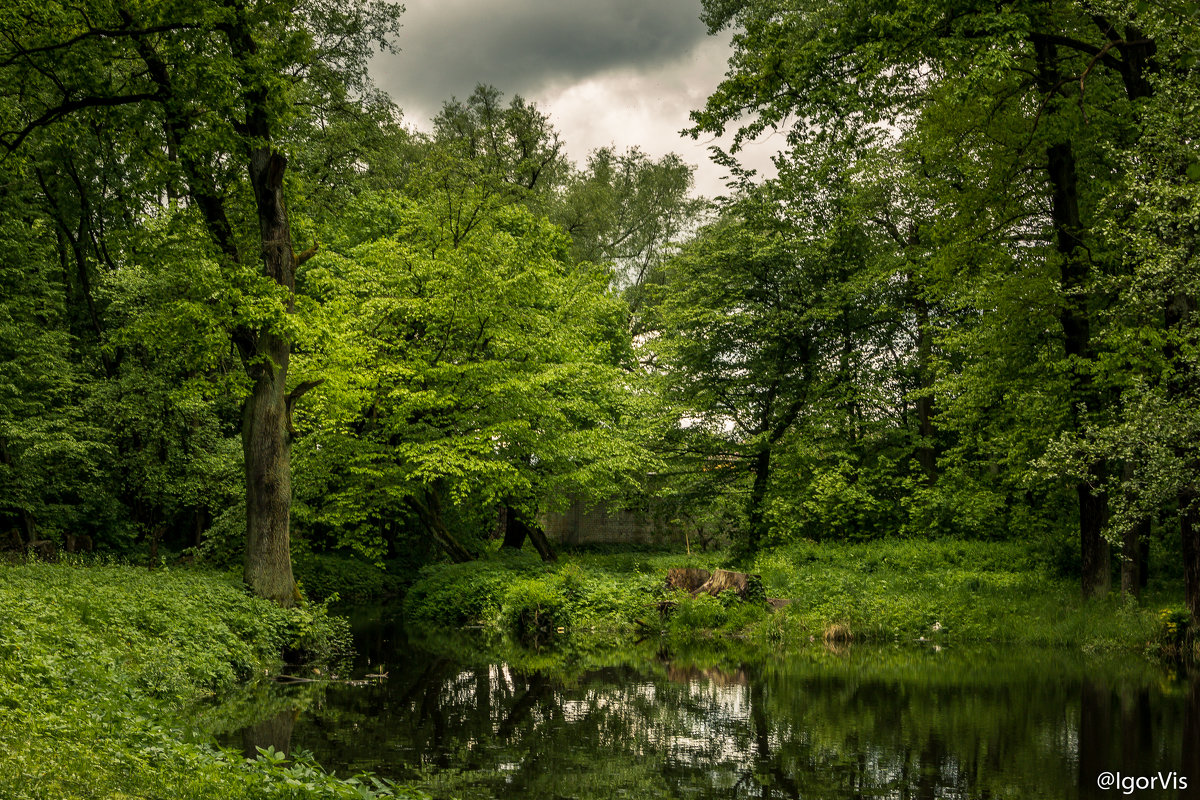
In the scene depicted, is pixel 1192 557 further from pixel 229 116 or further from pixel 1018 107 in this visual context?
pixel 229 116

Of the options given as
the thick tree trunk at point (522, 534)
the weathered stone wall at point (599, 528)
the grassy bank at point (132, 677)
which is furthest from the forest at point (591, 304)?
the weathered stone wall at point (599, 528)

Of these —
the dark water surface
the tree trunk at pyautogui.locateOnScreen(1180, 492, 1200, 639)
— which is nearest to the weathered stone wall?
the dark water surface

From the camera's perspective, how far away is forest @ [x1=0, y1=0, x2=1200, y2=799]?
1064cm

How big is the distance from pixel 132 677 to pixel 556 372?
11735 millimetres

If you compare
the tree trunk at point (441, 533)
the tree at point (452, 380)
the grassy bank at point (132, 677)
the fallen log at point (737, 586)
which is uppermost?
the tree at point (452, 380)

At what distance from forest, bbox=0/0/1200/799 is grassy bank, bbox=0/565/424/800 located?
51mm

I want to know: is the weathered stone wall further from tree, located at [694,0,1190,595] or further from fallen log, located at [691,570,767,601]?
tree, located at [694,0,1190,595]

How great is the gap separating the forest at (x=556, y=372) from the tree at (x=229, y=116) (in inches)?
2.4

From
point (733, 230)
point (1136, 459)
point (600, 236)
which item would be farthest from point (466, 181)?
point (1136, 459)

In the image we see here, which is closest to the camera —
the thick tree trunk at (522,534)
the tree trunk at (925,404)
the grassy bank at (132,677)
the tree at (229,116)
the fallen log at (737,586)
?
the grassy bank at (132,677)

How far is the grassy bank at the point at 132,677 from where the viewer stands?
4895 millimetres

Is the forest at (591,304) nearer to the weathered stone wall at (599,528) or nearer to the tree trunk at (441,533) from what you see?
the tree trunk at (441,533)

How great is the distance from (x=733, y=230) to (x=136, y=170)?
15.8 m

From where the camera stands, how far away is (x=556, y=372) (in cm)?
1917
